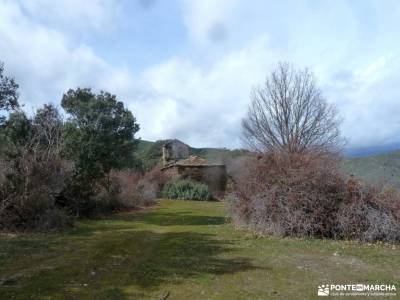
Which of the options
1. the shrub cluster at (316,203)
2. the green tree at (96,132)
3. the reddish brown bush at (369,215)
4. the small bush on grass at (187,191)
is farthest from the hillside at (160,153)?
the reddish brown bush at (369,215)

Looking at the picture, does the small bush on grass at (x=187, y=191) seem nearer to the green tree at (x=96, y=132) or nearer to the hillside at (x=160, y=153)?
the hillside at (x=160, y=153)

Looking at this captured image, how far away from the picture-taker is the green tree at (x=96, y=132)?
723 inches

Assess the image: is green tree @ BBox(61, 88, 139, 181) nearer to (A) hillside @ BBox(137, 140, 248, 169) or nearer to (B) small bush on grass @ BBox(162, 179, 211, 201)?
(B) small bush on grass @ BBox(162, 179, 211, 201)

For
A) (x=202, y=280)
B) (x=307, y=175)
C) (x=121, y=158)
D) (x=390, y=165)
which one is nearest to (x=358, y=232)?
(x=307, y=175)

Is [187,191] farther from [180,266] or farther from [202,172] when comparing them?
[180,266]

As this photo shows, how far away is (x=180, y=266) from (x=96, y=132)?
1229 cm

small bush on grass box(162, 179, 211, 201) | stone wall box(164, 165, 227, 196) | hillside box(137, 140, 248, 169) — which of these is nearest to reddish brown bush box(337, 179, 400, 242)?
small bush on grass box(162, 179, 211, 201)

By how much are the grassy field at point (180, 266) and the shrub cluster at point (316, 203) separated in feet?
2.92

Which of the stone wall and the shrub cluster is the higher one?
the stone wall

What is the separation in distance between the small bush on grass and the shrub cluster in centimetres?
2122

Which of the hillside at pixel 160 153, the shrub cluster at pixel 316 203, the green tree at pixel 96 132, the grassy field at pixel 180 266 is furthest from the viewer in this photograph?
the hillside at pixel 160 153

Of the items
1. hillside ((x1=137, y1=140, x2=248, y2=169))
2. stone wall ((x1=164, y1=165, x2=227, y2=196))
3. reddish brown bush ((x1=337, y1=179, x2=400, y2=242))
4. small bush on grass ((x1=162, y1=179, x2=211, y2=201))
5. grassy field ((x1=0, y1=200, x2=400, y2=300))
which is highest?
hillside ((x1=137, y1=140, x2=248, y2=169))

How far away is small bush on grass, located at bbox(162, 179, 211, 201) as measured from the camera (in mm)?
36000

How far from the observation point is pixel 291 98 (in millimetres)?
28422
